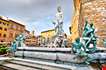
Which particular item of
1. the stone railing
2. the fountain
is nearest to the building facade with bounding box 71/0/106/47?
the stone railing

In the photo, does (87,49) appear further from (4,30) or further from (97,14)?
(4,30)

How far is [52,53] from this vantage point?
292 inches

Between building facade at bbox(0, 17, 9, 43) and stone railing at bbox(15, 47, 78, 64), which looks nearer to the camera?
stone railing at bbox(15, 47, 78, 64)

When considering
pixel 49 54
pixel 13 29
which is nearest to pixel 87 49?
pixel 49 54

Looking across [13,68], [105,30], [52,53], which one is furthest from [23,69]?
[105,30]

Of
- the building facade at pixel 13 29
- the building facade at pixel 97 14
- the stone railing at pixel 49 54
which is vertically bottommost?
the stone railing at pixel 49 54

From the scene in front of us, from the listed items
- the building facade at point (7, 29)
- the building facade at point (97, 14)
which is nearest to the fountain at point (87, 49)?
the building facade at point (97, 14)

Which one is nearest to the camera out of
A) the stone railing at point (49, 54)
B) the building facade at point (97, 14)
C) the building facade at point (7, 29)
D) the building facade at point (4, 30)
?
the stone railing at point (49, 54)

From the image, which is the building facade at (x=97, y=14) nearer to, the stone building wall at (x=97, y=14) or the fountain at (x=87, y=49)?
the stone building wall at (x=97, y=14)

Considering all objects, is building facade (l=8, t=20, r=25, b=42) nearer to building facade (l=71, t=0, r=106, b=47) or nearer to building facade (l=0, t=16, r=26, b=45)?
building facade (l=0, t=16, r=26, b=45)

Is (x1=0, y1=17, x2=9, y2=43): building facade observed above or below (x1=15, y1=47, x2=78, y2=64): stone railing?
above

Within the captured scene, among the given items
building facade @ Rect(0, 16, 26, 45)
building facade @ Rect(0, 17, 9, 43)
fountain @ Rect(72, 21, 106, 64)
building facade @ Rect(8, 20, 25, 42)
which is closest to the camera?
fountain @ Rect(72, 21, 106, 64)

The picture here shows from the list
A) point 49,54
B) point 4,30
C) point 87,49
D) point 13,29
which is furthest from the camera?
point 13,29

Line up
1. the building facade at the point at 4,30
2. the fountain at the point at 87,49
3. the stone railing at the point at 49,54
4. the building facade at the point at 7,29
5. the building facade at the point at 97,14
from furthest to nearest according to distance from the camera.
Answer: the building facade at the point at 7,29, the building facade at the point at 4,30, the building facade at the point at 97,14, the stone railing at the point at 49,54, the fountain at the point at 87,49
